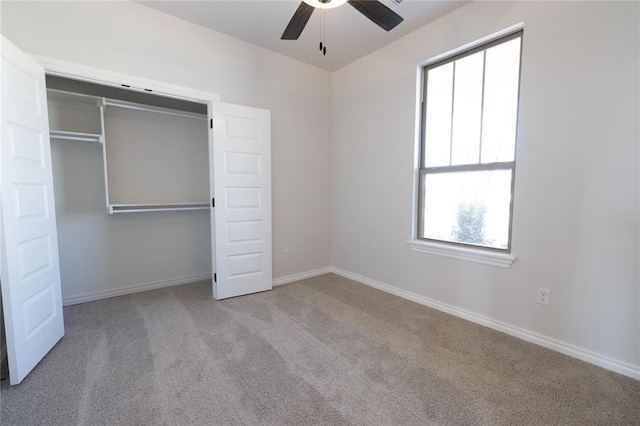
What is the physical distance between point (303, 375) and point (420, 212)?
2074 millimetres

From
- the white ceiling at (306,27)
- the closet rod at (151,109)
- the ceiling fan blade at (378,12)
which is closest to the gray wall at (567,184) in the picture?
the white ceiling at (306,27)

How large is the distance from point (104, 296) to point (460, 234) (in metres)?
3.94

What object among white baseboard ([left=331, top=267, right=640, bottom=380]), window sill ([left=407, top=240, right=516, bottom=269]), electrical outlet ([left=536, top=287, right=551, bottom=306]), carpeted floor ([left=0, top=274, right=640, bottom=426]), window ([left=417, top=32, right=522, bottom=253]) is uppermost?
window ([left=417, top=32, right=522, bottom=253])

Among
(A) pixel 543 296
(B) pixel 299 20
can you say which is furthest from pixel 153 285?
(A) pixel 543 296

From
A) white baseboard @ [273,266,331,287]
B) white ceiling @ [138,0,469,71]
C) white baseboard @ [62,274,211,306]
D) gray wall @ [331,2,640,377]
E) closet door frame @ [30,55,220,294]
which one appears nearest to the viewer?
gray wall @ [331,2,640,377]

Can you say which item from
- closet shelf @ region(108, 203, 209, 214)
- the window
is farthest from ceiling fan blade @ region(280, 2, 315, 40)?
closet shelf @ region(108, 203, 209, 214)

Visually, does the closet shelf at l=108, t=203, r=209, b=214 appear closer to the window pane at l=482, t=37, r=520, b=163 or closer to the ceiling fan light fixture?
the ceiling fan light fixture

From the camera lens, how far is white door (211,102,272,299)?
296 centimetres

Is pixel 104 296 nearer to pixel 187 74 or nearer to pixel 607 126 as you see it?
pixel 187 74

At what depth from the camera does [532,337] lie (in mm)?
2193

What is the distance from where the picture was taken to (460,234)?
2.74 meters

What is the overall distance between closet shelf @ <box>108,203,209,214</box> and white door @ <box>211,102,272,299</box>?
2.08 ft

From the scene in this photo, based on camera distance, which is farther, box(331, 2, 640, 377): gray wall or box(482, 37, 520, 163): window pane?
box(482, 37, 520, 163): window pane

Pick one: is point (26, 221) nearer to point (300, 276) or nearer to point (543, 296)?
point (300, 276)
